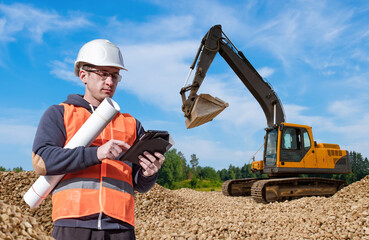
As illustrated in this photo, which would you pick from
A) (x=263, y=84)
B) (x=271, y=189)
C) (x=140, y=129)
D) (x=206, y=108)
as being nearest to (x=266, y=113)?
(x=263, y=84)

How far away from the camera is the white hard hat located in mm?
1940

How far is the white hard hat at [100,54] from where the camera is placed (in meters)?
1.94

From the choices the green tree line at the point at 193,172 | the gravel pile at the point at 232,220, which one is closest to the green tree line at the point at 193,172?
the green tree line at the point at 193,172

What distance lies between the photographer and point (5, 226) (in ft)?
6.07

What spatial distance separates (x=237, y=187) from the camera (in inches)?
491

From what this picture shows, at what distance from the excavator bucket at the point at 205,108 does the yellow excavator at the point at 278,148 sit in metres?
0.69

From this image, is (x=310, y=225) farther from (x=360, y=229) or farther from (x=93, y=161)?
(x=93, y=161)

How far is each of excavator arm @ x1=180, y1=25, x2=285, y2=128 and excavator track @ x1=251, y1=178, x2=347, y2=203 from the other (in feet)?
6.67

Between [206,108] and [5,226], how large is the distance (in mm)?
6774

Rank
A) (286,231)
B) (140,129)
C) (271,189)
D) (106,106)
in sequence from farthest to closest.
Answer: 1. (271,189)
2. (286,231)
3. (140,129)
4. (106,106)

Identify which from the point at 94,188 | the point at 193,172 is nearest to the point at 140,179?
the point at 94,188

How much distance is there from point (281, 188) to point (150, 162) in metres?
9.40

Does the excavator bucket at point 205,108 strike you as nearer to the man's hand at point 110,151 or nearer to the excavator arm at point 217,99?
the excavator arm at point 217,99

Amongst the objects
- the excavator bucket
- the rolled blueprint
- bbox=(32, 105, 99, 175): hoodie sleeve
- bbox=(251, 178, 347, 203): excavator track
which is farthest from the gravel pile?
bbox=(32, 105, 99, 175): hoodie sleeve
